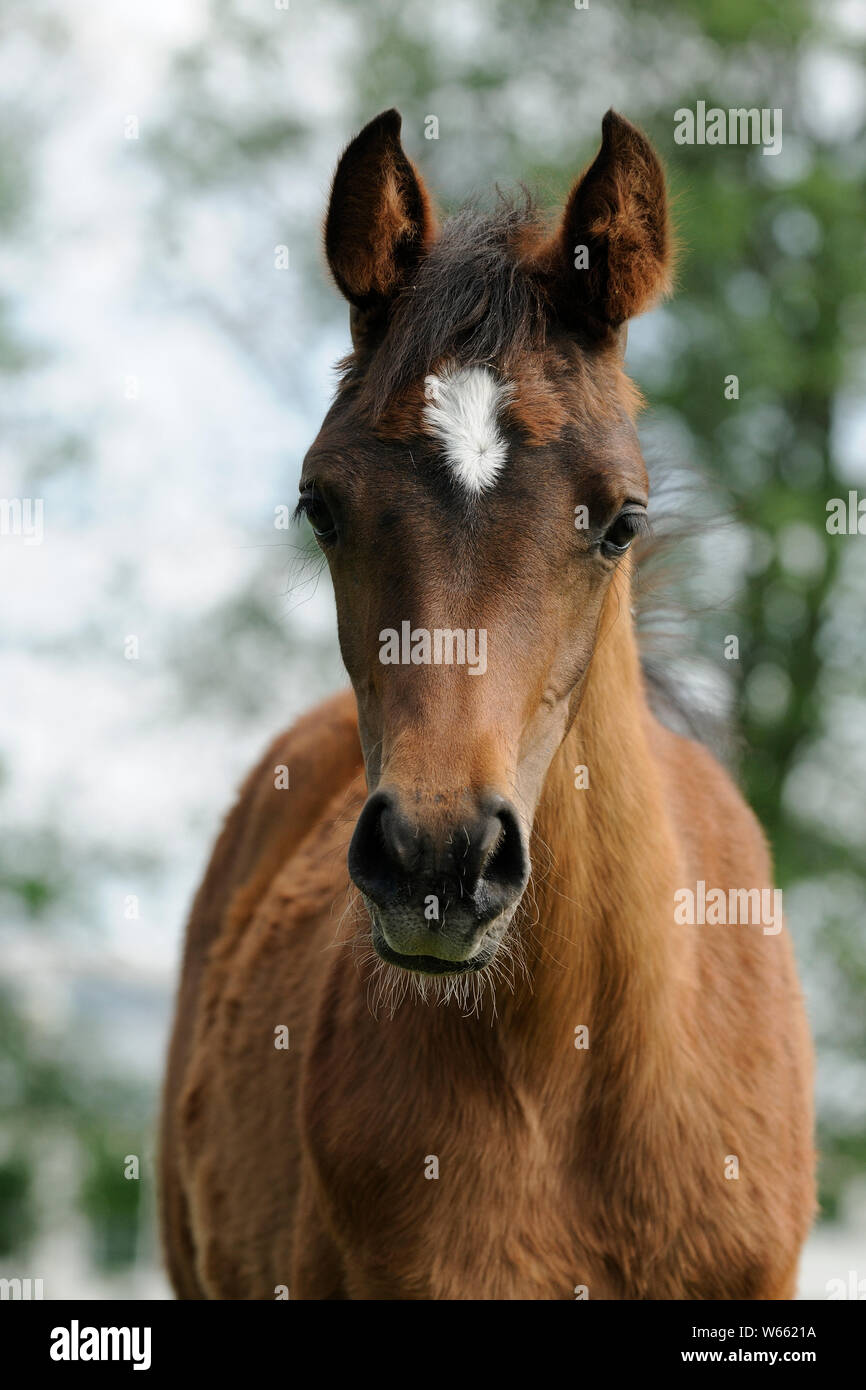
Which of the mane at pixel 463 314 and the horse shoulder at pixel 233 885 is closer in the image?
the mane at pixel 463 314

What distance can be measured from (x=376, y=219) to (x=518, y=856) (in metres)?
1.69

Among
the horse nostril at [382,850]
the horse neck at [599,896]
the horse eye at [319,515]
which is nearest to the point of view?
the horse nostril at [382,850]

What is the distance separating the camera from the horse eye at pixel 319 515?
3.34m

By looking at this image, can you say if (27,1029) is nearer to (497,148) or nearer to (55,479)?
(55,479)

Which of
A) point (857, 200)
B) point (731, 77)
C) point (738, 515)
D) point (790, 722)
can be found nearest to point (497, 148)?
point (731, 77)

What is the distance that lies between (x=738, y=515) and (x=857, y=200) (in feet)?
37.8

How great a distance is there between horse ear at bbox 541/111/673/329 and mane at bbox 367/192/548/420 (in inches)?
4.3

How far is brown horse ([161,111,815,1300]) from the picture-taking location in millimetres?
2922

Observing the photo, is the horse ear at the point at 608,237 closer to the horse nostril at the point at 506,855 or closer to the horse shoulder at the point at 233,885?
the horse nostril at the point at 506,855

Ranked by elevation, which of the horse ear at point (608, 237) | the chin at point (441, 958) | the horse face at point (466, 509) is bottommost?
the chin at point (441, 958)

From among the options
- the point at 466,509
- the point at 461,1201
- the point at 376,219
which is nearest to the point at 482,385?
the point at 466,509

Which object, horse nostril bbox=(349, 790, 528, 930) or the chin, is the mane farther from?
the chin

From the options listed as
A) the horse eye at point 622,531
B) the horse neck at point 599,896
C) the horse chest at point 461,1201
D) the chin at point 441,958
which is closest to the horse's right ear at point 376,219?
the horse eye at point 622,531

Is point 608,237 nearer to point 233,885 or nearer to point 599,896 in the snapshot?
point 599,896
